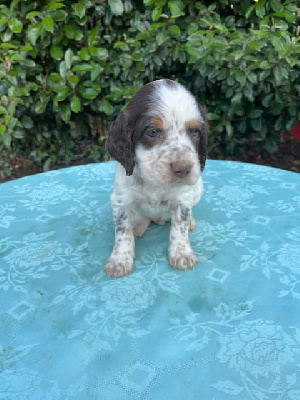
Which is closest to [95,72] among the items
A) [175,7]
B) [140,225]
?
[175,7]

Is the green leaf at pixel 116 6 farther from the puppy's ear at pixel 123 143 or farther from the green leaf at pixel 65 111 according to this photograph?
the puppy's ear at pixel 123 143

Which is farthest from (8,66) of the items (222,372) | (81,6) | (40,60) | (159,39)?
(222,372)

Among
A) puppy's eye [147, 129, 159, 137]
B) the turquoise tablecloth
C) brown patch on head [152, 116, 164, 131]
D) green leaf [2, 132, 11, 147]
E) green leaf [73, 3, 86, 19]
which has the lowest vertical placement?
the turquoise tablecloth

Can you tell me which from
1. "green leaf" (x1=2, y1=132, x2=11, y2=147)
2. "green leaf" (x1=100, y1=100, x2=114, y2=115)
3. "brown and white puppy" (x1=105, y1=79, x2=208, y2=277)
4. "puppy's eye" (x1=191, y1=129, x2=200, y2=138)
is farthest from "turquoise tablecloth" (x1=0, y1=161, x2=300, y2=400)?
"green leaf" (x1=100, y1=100, x2=114, y2=115)

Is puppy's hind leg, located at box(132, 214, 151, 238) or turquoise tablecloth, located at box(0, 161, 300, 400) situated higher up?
puppy's hind leg, located at box(132, 214, 151, 238)

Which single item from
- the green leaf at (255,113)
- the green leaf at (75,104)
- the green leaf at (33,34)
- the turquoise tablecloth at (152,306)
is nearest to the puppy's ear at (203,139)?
the turquoise tablecloth at (152,306)

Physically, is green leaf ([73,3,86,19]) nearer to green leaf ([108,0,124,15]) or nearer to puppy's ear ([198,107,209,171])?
green leaf ([108,0,124,15])

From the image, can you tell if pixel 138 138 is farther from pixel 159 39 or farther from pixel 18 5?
pixel 18 5

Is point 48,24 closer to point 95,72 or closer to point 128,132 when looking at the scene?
point 95,72
